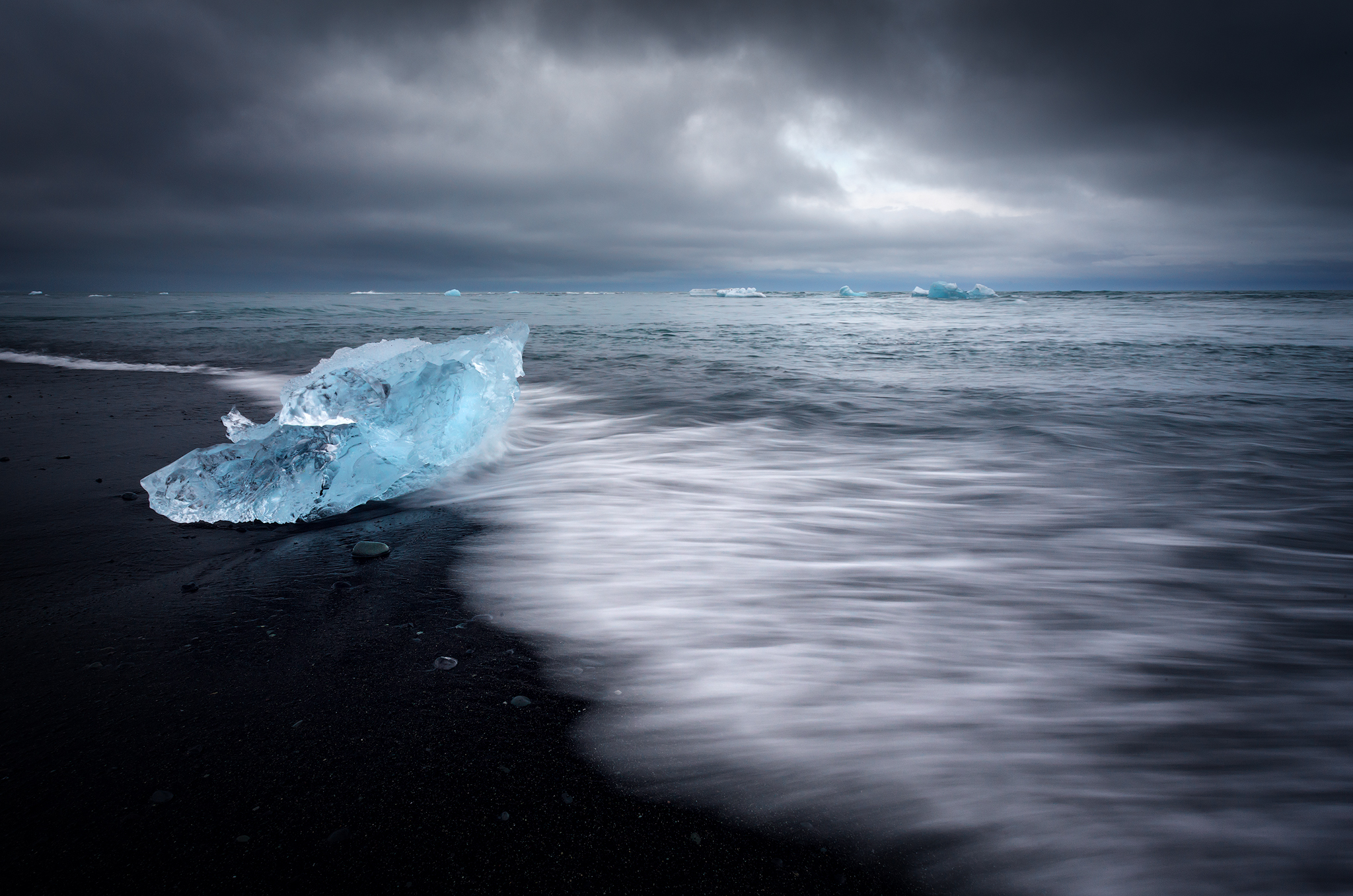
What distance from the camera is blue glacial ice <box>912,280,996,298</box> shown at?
4547cm

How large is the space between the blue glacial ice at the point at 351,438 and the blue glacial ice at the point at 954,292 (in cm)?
4770

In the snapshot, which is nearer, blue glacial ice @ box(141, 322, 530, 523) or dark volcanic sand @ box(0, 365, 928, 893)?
dark volcanic sand @ box(0, 365, 928, 893)

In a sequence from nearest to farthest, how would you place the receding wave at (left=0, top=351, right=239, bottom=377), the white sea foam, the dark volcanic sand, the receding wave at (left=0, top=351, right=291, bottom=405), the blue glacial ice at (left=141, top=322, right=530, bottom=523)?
the dark volcanic sand < the white sea foam < the blue glacial ice at (left=141, top=322, right=530, bottom=523) < the receding wave at (left=0, top=351, right=291, bottom=405) < the receding wave at (left=0, top=351, right=239, bottom=377)

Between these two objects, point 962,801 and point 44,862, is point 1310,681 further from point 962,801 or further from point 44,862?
point 44,862

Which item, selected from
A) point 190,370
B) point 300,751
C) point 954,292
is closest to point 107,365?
point 190,370

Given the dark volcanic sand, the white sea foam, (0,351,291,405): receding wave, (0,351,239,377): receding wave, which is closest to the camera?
the dark volcanic sand

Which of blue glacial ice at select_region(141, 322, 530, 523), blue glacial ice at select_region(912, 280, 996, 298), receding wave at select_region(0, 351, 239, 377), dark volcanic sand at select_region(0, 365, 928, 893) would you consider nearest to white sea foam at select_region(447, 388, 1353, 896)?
dark volcanic sand at select_region(0, 365, 928, 893)

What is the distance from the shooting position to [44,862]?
4.00ft

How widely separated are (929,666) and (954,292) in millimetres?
50829

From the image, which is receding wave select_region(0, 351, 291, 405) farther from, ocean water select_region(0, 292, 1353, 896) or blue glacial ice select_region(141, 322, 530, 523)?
ocean water select_region(0, 292, 1353, 896)

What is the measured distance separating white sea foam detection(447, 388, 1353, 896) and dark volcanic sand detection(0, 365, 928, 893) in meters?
0.18

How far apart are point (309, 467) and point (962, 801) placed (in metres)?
3.45

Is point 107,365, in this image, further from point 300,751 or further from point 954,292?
point 954,292

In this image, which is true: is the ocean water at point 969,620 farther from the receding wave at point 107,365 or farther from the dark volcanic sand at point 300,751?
the receding wave at point 107,365
